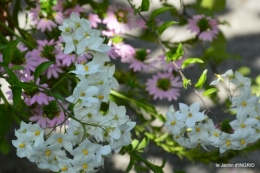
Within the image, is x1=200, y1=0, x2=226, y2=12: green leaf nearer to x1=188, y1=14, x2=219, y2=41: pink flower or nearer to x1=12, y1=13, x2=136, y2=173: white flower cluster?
x1=188, y1=14, x2=219, y2=41: pink flower

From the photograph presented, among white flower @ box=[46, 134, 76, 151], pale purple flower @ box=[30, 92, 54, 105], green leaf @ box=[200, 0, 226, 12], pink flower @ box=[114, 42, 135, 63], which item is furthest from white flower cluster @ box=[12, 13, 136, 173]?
green leaf @ box=[200, 0, 226, 12]

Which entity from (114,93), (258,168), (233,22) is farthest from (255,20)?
(114,93)

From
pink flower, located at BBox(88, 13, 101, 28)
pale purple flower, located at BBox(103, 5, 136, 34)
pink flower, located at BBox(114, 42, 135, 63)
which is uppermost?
pink flower, located at BBox(88, 13, 101, 28)

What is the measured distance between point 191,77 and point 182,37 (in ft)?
0.50

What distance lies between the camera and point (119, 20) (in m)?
1.06

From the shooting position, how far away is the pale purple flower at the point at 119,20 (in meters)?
1.05

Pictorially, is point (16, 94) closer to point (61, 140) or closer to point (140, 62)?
point (61, 140)

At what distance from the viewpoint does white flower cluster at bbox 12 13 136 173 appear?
598 millimetres

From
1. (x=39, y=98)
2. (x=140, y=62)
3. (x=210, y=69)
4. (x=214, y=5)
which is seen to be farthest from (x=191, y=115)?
(x=210, y=69)

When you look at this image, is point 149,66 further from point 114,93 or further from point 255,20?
point 255,20

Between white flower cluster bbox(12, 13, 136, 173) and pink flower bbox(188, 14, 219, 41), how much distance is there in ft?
1.58

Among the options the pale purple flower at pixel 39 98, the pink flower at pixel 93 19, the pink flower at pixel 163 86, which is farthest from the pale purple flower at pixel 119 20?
the pale purple flower at pixel 39 98

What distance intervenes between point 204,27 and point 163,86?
0.17m

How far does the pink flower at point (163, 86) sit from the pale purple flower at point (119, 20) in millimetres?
133
